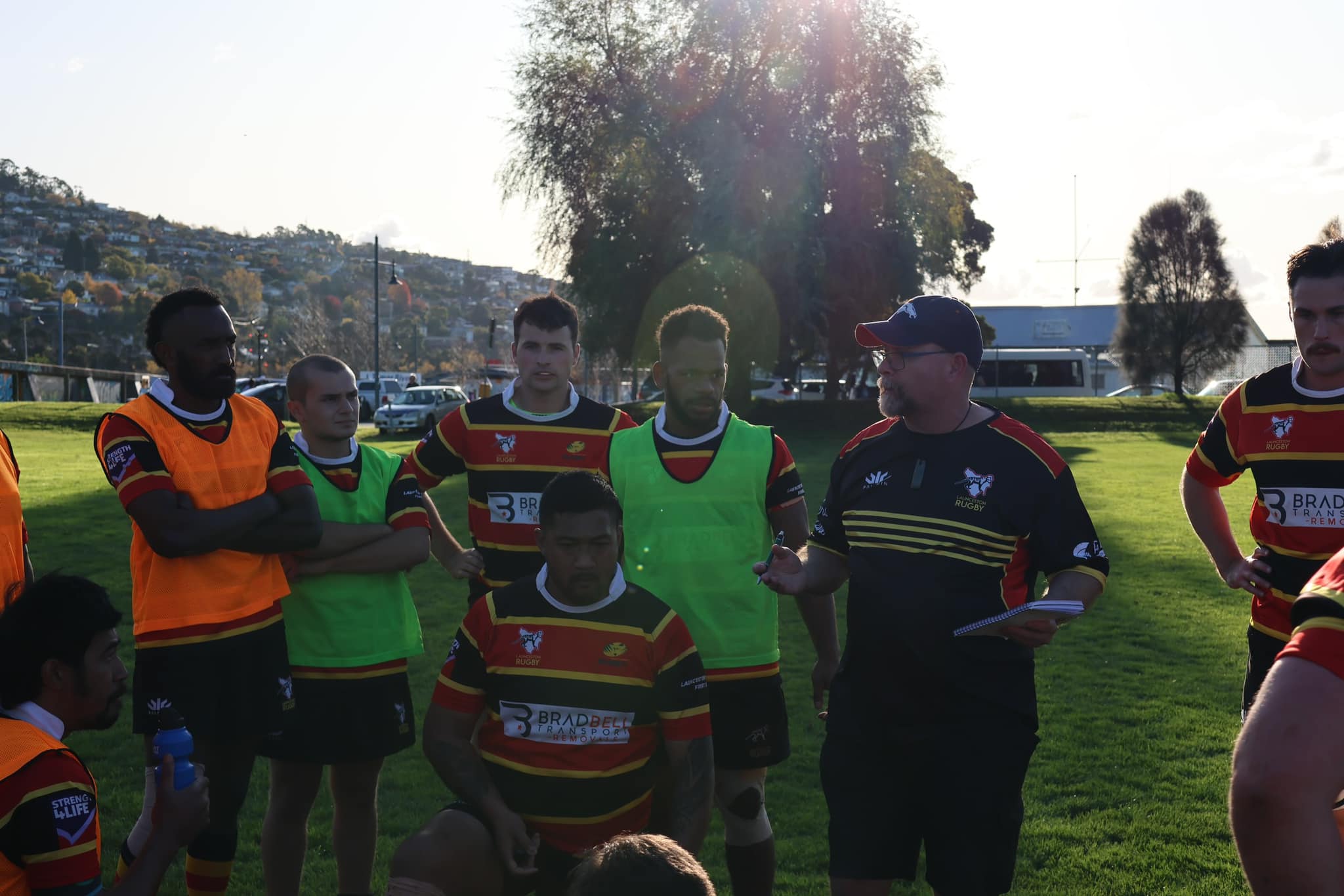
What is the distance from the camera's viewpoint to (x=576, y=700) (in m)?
3.66

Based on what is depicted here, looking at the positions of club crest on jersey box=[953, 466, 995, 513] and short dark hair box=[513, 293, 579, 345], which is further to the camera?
short dark hair box=[513, 293, 579, 345]

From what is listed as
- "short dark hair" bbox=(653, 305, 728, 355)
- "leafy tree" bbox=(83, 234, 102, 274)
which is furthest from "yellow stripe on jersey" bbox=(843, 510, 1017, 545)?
"leafy tree" bbox=(83, 234, 102, 274)

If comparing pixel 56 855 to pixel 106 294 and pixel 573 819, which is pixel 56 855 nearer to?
pixel 573 819

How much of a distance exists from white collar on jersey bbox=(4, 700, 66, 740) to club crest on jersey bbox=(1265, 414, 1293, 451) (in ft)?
14.5

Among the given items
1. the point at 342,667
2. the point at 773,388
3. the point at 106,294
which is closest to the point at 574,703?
the point at 342,667

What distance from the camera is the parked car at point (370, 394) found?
48.3 metres

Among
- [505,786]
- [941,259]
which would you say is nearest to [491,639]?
[505,786]

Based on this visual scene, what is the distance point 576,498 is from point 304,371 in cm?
173

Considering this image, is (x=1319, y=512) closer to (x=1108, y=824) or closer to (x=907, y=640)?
(x=907, y=640)

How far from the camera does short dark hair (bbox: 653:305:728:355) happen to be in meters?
4.50

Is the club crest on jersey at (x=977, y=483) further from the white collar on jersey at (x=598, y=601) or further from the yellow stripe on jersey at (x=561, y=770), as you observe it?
the yellow stripe on jersey at (x=561, y=770)

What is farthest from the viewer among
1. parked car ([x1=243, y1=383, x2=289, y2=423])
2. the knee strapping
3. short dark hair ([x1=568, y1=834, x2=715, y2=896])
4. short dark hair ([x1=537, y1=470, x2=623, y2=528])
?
parked car ([x1=243, y1=383, x2=289, y2=423])

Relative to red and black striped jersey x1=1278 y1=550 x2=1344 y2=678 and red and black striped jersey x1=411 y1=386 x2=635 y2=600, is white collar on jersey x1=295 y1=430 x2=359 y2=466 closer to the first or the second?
red and black striped jersey x1=411 y1=386 x2=635 y2=600

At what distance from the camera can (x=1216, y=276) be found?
54.2 metres
